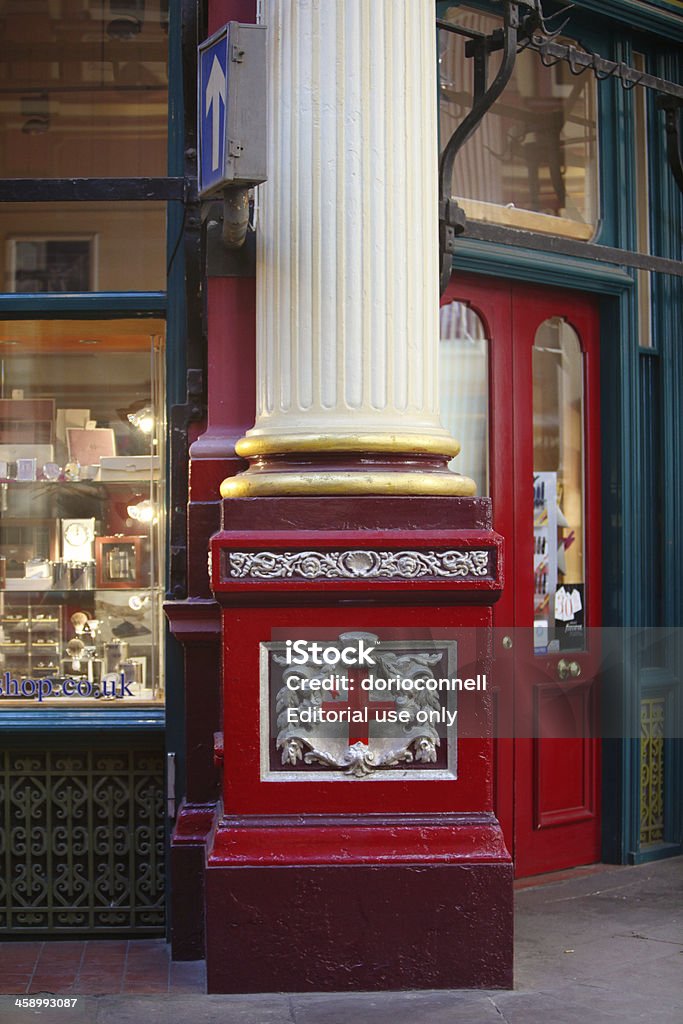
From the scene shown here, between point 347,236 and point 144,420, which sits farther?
point 144,420

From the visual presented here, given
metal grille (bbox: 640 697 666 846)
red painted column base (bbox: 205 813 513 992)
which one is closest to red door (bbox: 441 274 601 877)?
metal grille (bbox: 640 697 666 846)

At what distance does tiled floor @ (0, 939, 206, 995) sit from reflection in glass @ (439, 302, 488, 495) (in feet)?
9.05

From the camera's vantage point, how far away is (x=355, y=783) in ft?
17.0

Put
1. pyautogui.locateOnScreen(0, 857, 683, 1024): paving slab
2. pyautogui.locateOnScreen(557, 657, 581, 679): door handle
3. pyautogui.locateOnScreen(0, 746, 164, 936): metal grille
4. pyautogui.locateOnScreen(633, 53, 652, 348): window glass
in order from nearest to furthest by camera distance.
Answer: pyautogui.locateOnScreen(0, 857, 683, 1024): paving slab → pyautogui.locateOnScreen(0, 746, 164, 936): metal grille → pyautogui.locateOnScreen(557, 657, 581, 679): door handle → pyautogui.locateOnScreen(633, 53, 652, 348): window glass

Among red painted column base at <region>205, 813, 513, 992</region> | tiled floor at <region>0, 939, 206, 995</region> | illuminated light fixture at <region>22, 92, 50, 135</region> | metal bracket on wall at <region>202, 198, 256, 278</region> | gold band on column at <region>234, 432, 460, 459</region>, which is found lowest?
tiled floor at <region>0, 939, 206, 995</region>

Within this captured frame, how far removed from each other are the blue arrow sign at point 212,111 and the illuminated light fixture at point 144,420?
1549mm

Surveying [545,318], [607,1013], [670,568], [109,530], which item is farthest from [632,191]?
[607,1013]

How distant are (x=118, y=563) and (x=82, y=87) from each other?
7.49 ft

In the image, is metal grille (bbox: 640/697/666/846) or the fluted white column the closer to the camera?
the fluted white column

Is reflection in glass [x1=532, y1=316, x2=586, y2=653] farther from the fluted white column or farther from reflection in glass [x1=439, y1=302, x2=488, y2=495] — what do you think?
the fluted white column

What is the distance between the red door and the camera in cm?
708

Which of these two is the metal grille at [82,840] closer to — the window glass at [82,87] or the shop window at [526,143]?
the window glass at [82,87]

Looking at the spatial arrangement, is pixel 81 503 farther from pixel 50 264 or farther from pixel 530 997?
pixel 530 997

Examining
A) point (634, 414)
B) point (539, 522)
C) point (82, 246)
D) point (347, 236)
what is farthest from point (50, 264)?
point (634, 414)
